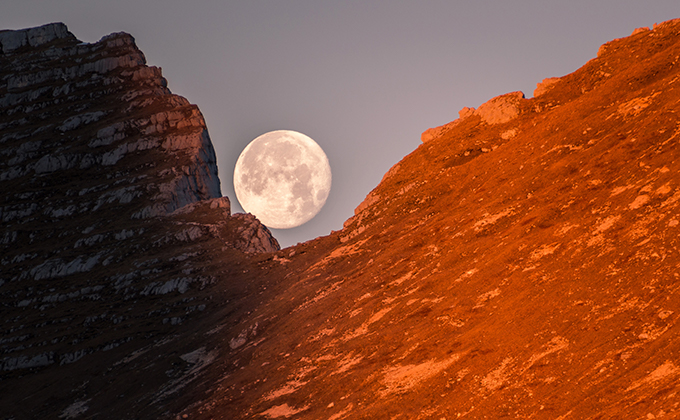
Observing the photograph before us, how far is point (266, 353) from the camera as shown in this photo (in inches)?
1609

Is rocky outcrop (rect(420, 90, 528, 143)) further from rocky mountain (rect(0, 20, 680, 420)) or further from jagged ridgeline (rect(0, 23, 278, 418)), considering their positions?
jagged ridgeline (rect(0, 23, 278, 418))

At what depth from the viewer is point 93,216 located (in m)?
85.8

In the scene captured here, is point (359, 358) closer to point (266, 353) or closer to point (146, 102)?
point (266, 353)

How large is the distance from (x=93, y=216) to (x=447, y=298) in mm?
70773

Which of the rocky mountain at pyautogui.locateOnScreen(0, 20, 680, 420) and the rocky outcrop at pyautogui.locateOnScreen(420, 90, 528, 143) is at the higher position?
the rocky outcrop at pyautogui.locateOnScreen(420, 90, 528, 143)

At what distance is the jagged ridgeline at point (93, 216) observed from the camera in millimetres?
63625

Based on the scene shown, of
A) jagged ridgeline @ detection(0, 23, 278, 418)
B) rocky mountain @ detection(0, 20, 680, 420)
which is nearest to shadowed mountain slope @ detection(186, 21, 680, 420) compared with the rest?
rocky mountain @ detection(0, 20, 680, 420)

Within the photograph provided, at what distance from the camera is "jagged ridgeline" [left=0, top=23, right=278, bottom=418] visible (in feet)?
209

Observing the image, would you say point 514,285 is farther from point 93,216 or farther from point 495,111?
point 93,216

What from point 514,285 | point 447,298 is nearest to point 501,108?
point 447,298

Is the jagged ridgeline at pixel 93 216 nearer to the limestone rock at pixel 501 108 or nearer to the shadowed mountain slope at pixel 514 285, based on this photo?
the shadowed mountain slope at pixel 514 285

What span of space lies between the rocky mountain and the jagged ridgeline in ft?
1.60

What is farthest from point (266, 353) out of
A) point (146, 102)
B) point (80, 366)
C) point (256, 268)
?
point (146, 102)

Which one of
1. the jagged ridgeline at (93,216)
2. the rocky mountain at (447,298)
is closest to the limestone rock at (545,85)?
the rocky mountain at (447,298)
